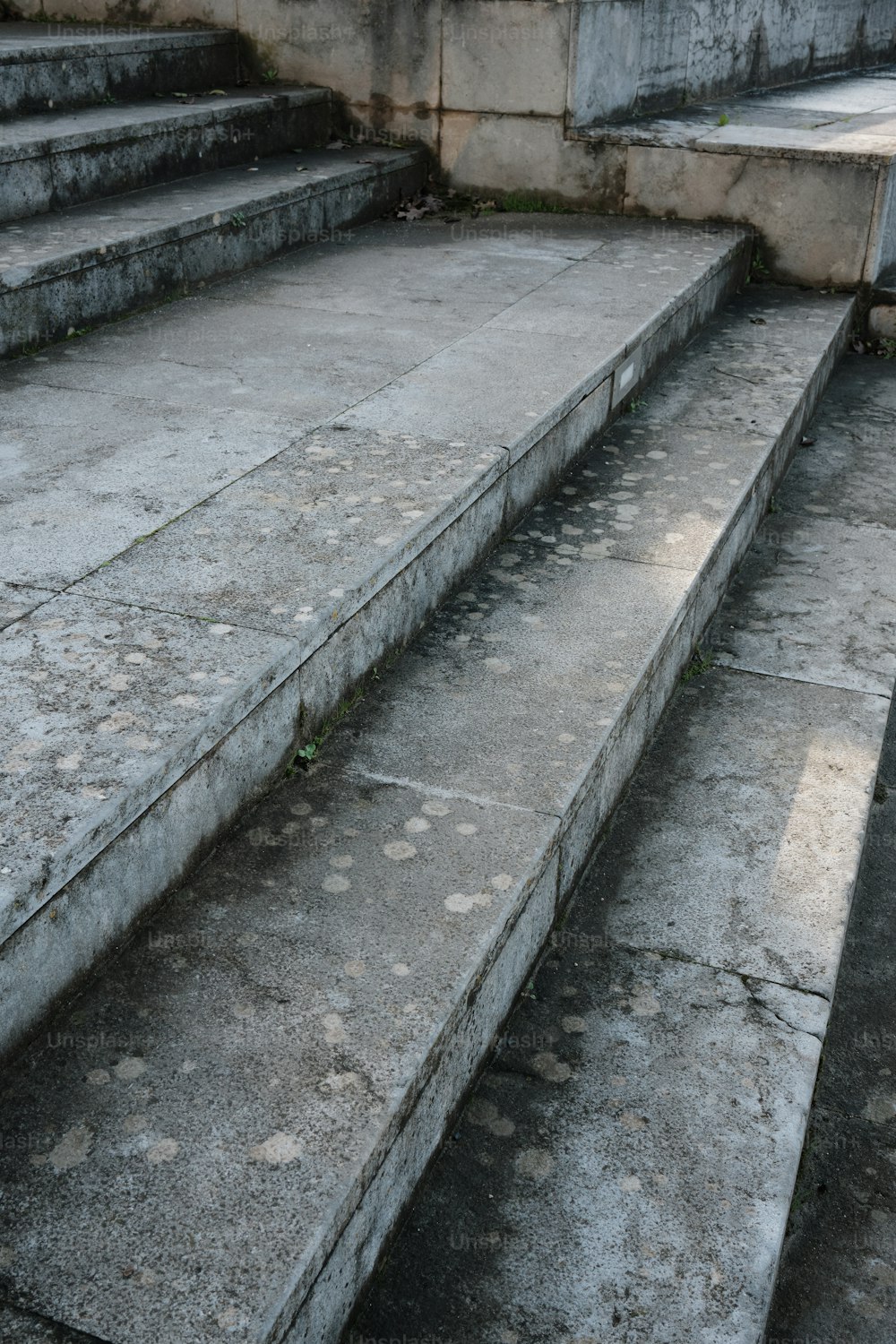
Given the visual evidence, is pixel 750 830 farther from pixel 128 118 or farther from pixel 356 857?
pixel 128 118

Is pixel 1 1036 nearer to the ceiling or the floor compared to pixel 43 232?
nearer to the floor

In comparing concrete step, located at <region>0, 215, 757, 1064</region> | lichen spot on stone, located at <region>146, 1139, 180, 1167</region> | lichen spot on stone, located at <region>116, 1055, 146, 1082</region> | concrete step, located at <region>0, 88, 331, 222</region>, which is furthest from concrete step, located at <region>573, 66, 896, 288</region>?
lichen spot on stone, located at <region>146, 1139, 180, 1167</region>

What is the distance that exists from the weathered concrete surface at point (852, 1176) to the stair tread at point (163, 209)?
11.9ft

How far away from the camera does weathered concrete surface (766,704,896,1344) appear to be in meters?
2.21

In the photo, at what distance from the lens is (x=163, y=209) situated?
18.2ft

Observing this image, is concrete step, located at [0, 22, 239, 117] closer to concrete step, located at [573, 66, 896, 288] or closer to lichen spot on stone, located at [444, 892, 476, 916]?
concrete step, located at [573, 66, 896, 288]

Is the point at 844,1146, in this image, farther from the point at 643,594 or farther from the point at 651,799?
the point at 643,594

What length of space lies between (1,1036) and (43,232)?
3979 millimetres

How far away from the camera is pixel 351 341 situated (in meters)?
4.88

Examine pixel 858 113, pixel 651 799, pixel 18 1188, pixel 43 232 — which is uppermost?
pixel 858 113

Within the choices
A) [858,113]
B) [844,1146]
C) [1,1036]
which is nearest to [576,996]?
[844,1146]

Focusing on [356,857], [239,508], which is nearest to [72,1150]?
[356,857]

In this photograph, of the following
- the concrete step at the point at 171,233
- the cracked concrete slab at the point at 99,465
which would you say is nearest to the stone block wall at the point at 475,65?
the concrete step at the point at 171,233

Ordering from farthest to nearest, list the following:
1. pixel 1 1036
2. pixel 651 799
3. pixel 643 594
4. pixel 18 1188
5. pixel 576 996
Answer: pixel 643 594 < pixel 651 799 < pixel 576 996 < pixel 1 1036 < pixel 18 1188
